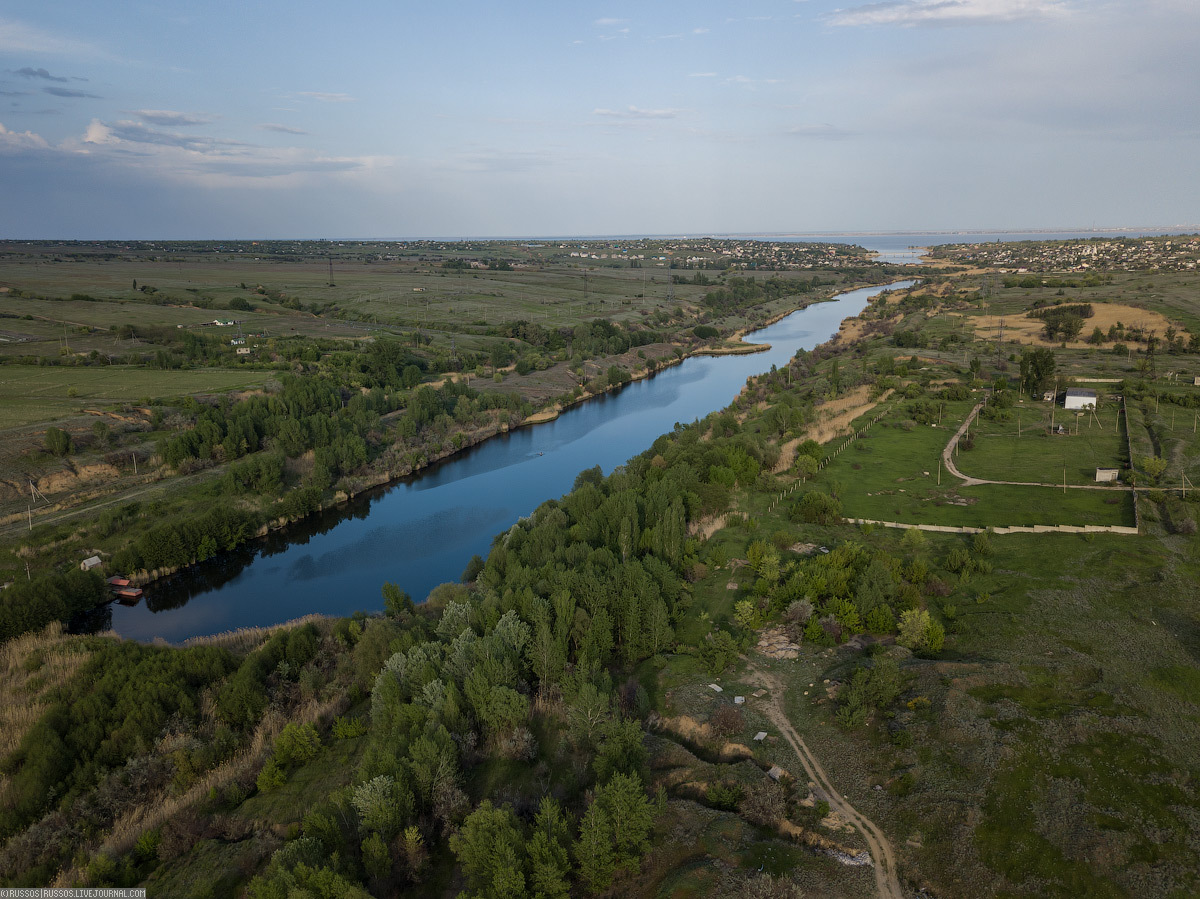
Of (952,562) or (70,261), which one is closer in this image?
(952,562)

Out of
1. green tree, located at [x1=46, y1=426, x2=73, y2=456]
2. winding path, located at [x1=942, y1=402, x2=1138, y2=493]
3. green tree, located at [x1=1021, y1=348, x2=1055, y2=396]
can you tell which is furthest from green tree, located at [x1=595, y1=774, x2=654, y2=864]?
green tree, located at [x1=1021, y1=348, x2=1055, y2=396]

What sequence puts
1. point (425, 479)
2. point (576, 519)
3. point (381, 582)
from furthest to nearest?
point (425, 479)
point (381, 582)
point (576, 519)

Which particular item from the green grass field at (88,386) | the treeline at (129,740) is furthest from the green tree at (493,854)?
the green grass field at (88,386)

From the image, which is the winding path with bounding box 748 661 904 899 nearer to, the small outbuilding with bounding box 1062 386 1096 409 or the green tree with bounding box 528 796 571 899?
the green tree with bounding box 528 796 571 899

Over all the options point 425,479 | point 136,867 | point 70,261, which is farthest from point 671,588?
point 70,261

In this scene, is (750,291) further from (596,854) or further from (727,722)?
(596,854)

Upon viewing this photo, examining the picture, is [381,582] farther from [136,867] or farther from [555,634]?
[136,867]

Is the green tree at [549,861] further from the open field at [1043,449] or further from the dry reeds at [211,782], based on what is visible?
the open field at [1043,449]
